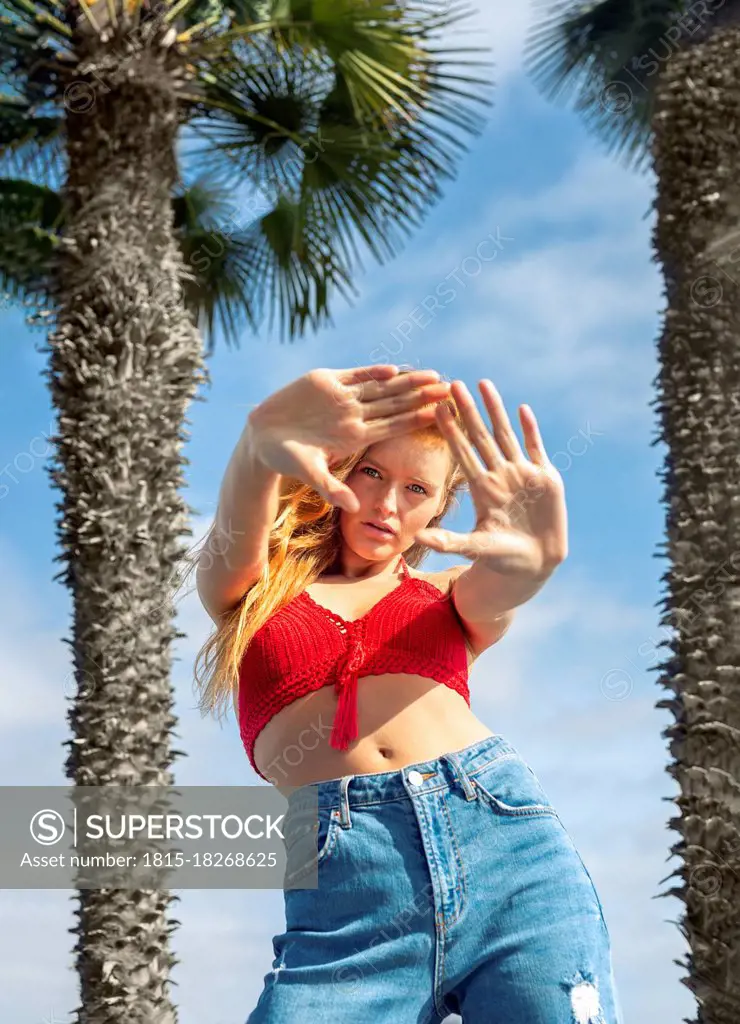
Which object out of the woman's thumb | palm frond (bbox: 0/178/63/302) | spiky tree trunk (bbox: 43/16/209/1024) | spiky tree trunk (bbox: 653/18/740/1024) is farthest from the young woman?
palm frond (bbox: 0/178/63/302)

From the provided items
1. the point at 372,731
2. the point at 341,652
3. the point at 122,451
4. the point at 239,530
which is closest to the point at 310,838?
the point at 372,731

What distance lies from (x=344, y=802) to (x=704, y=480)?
125 inches

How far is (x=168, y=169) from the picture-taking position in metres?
5.96

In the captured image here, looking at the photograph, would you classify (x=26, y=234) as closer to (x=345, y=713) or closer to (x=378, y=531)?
(x=378, y=531)

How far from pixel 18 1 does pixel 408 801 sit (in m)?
5.68

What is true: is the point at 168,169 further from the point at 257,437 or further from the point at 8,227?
the point at 257,437

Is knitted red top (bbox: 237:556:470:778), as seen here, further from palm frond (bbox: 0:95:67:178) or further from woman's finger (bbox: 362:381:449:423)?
palm frond (bbox: 0:95:67:178)

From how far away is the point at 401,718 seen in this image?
2285mm

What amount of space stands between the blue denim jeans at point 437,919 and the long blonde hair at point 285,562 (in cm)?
49

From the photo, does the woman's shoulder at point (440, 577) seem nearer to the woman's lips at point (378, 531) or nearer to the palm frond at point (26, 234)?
the woman's lips at point (378, 531)

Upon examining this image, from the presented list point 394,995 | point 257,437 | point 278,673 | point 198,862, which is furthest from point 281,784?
point 198,862

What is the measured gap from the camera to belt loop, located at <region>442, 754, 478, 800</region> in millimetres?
2170

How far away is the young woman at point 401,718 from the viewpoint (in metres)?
2.08

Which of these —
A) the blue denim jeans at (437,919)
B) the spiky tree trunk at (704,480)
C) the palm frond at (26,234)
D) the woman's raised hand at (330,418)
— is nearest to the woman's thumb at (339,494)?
the woman's raised hand at (330,418)
